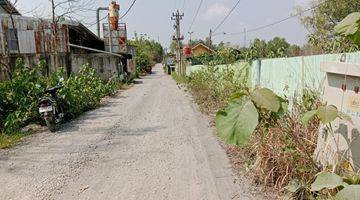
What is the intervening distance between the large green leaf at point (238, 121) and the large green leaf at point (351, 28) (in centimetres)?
74

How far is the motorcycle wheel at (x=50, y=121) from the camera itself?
352 inches

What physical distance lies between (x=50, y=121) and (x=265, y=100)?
726 cm

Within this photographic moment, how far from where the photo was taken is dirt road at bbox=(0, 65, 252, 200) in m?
4.77

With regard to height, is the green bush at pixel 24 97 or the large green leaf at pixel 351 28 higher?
the large green leaf at pixel 351 28

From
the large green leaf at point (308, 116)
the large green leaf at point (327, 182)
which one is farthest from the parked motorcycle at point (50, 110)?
the large green leaf at point (327, 182)

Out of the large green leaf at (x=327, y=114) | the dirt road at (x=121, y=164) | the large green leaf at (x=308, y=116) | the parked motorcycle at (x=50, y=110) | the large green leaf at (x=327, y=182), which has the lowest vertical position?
the dirt road at (x=121, y=164)

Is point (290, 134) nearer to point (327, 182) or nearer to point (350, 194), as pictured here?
point (327, 182)

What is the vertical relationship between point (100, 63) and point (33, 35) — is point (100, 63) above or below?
below

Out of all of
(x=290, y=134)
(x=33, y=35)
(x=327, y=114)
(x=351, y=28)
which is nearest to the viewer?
(x=351, y=28)

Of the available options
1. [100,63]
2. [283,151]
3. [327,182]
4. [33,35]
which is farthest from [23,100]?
[100,63]

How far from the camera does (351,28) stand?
2297mm

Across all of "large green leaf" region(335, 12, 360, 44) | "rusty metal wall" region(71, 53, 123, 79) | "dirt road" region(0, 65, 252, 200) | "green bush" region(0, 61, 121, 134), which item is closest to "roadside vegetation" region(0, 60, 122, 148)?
"green bush" region(0, 61, 121, 134)

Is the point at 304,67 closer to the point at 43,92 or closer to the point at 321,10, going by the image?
the point at 43,92

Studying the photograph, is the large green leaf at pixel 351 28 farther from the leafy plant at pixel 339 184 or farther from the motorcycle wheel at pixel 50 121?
the motorcycle wheel at pixel 50 121
